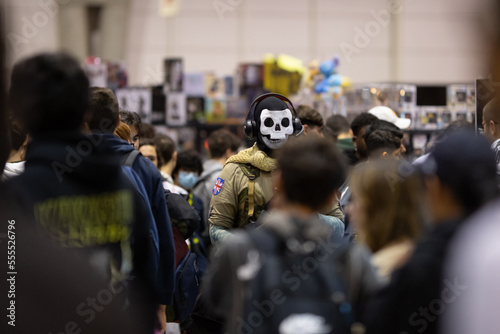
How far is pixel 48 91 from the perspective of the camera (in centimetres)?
233

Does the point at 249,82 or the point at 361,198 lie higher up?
the point at 249,82

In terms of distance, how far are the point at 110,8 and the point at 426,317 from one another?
57.2 ft

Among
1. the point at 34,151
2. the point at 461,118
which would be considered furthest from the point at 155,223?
the point at 461,118

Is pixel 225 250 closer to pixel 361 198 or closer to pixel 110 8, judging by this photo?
pixel 361 198

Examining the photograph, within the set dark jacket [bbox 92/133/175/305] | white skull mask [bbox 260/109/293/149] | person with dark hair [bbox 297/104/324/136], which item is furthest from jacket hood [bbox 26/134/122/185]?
person with dark hair [bbox 297/104/324/136]

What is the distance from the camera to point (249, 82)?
10578mm

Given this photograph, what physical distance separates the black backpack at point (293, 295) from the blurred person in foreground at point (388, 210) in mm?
378

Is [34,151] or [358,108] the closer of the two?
[34,151]

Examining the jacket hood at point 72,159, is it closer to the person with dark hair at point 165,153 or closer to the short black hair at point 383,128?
the short black hair at point 383,128

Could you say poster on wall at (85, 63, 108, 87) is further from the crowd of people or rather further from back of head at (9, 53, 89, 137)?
back of head at (9, 53, 89, 137)

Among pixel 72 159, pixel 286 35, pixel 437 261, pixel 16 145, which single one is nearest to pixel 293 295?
pixel 437 261

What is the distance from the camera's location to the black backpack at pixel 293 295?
85.8 inches

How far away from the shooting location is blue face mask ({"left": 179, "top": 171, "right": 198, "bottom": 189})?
634cm

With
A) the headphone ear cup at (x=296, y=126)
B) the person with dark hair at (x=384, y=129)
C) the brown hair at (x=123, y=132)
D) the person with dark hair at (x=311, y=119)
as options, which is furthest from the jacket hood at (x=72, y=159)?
the person with dark hair at (x=311, y=119)
